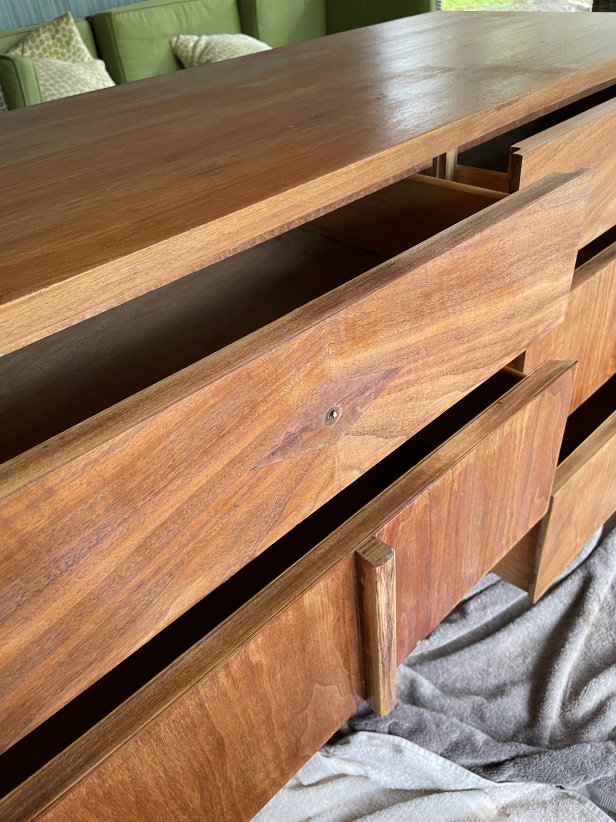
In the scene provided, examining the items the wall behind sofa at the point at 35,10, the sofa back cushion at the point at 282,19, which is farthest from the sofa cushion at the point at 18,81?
the sofa back cushion at the point at 282,19

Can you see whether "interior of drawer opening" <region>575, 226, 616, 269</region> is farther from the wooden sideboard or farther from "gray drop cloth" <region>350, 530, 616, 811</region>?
"gray drop cloth" <region>350, 530, 616, 811</region>

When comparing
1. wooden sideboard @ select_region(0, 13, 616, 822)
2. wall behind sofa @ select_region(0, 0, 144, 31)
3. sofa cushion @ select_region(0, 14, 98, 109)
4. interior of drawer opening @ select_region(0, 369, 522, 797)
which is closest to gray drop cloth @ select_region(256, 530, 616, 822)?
wooden sideboard @ select_region(0, 13, 616, 822)

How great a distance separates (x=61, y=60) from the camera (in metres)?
1.75

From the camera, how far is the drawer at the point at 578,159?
49cm

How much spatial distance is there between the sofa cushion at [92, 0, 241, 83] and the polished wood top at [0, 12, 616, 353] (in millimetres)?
1426

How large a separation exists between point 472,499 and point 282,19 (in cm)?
228

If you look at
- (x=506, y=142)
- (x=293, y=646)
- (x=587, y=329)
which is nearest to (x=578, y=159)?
(x=587, y=329)

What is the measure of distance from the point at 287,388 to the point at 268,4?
231cm

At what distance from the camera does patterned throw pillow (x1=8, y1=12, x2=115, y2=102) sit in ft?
5.53

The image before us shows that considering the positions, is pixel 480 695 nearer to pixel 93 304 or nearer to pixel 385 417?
pixel 385 417

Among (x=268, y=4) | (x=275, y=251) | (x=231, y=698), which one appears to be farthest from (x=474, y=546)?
(x=268, y=4)

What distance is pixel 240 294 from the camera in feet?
2.02

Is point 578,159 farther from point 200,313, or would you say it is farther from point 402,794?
point 402,794

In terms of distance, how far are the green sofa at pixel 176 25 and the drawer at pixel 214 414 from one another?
4.71 ft
